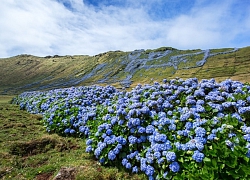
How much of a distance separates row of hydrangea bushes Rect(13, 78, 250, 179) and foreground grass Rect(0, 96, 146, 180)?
525mm

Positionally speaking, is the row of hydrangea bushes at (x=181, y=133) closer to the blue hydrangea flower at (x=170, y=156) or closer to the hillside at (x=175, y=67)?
the blue hydrangea flower at (x=170, y=156)

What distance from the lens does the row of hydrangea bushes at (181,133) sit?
5.21 m

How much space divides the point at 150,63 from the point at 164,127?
333ft

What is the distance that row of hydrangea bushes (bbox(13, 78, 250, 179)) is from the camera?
5.21 metres

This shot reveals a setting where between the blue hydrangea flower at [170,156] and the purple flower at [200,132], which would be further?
the purple flower at [200,132]

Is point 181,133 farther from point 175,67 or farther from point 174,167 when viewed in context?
point 175,67

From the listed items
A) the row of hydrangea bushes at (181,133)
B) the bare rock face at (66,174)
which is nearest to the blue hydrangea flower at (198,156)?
the row of hydrangea bushes at (181,133)

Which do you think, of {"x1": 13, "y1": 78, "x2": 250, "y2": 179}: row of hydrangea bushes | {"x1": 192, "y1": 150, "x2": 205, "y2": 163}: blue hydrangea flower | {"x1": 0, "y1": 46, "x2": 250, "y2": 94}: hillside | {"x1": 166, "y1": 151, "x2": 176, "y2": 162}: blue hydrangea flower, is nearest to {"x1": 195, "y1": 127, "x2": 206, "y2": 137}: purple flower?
{"x1": 13, "y1": 78, "x2": 250, "y2": 179}: row of hydrangea bushes

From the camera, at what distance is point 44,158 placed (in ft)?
30.9

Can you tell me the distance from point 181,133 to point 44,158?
656 cm

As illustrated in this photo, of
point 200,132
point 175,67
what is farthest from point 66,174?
point 175,67

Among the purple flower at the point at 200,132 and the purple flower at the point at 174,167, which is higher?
the purple flower at the point at 200,132

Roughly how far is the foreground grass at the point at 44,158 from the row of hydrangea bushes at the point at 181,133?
0.53m

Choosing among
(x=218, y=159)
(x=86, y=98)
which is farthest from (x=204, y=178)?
(x=86, y=98)
